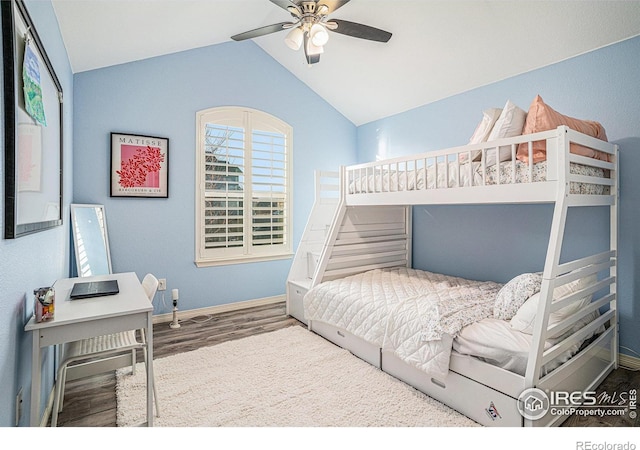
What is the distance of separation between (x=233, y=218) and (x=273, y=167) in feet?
2.55

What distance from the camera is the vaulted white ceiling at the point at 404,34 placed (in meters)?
2.29

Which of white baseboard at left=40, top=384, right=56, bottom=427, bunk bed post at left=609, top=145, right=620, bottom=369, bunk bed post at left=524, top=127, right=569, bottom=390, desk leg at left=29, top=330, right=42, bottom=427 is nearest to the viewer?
desk leg at left=29, top=330, right=42, bottom=427

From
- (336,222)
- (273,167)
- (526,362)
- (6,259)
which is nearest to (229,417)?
(6,259)

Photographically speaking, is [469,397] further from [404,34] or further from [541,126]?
[404,34]

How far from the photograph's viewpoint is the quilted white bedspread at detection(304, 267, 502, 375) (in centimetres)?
192

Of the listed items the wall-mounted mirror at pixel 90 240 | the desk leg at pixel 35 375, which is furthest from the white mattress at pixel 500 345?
the wall-mounted mirror at pixel 90 240

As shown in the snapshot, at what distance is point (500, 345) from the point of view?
1709mm

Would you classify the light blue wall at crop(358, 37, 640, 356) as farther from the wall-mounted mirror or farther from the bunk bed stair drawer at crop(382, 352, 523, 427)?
the wall-mounted mirror

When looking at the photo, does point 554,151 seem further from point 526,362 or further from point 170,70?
point 170,70

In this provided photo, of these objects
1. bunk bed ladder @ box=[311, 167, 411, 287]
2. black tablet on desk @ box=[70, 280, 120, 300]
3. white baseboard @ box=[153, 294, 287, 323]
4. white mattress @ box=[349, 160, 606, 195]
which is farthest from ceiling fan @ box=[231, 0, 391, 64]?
white baseboard @ box=[153, 294, 287, 323]

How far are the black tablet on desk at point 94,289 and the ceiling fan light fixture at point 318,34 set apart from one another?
75.6 inches

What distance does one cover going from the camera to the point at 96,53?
274cm

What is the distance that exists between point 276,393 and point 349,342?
2.57ft

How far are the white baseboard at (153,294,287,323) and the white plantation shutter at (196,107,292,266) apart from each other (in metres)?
0.49
